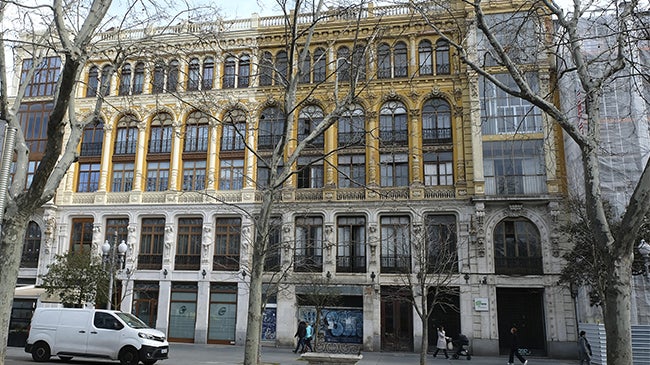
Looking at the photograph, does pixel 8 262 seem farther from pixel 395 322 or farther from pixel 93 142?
pixel 93 142

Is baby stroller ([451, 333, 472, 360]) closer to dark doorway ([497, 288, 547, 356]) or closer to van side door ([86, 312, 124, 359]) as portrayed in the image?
dark doorway ([497, 288, 547, 356])

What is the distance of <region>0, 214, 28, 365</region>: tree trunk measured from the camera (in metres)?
9.27

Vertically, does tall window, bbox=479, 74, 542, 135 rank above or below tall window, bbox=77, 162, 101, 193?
above

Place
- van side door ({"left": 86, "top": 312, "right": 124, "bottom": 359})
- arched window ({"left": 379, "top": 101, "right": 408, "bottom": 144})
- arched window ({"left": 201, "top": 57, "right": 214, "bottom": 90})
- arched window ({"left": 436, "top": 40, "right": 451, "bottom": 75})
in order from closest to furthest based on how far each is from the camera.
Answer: van side door ({"left": 86, "top": 312, "right": 124, "bottom": 359}) → arched window ({"left": 379, "top": 101, "right": 408, "bottom": 144}) → arched window ({"left": 436, "top": 40, "right": 451, "bottom": 75}) → arched window ({"left": 201, "top": 57, "right": 214, "bottom": 90})

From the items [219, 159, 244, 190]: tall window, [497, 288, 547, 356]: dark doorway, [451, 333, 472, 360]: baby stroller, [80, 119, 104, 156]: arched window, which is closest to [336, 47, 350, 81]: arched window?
[219, 159, 244, 190]: tall window

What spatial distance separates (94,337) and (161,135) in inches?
681

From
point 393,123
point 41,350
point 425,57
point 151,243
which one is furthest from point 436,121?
point 41,350

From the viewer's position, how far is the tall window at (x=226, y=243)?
3027 centimetres

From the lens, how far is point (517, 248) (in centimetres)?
2714

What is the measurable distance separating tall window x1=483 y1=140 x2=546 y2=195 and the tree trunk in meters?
23.0

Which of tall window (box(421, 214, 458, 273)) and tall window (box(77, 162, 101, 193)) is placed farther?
tall window (box(77, 162, 101, 193))

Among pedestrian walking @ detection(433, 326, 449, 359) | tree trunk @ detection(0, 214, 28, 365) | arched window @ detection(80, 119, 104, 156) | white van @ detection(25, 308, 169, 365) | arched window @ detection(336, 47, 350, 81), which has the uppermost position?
arched window @ detection(80, 119, 104, 156)

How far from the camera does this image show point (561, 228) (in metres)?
24.4

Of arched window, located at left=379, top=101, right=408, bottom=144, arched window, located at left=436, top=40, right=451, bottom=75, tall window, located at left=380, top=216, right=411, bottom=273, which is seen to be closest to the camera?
tall window, located at left=380, top=216, right=411, bottom=273
